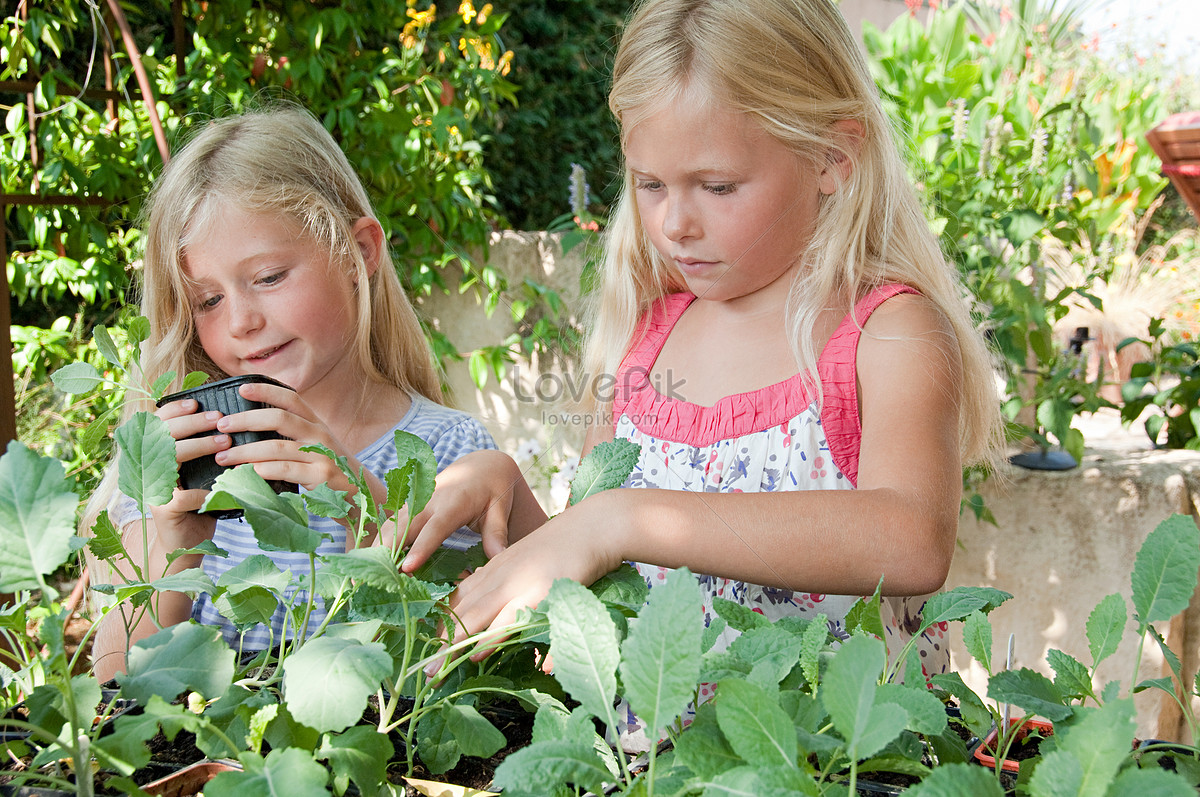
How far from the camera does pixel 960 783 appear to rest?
0.25 m

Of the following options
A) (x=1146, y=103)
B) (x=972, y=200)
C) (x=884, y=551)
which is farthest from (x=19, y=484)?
(x=1146, y=103)

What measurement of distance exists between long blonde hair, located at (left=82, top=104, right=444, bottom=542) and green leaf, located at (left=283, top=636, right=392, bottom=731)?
721 mm

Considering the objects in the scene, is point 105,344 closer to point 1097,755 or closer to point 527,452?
point 1097,755

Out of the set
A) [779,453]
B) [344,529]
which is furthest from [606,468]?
[344,529]

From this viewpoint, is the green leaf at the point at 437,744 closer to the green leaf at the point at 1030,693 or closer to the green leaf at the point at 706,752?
the green leaf at the point at 706,752

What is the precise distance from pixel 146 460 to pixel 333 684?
0.18 metres

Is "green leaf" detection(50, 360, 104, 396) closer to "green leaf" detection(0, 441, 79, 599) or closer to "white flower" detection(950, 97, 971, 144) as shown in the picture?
"green leaf" detection(0, 441, 79, 599)

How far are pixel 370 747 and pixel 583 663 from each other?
0.28 feet

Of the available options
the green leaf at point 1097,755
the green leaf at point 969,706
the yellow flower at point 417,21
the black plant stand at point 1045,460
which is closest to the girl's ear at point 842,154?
the green leaf at point 969,706

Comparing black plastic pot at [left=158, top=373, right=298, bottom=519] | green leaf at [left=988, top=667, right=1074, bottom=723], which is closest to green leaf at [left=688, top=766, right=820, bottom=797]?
green leaf at [left=988, top=667, right=1074, bottom=723]

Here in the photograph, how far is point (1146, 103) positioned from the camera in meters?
3.51

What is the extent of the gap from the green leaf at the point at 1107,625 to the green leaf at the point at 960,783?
0.16 m

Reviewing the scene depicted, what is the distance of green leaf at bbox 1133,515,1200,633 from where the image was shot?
37cm

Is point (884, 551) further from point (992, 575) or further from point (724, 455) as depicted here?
point (992, 575)
